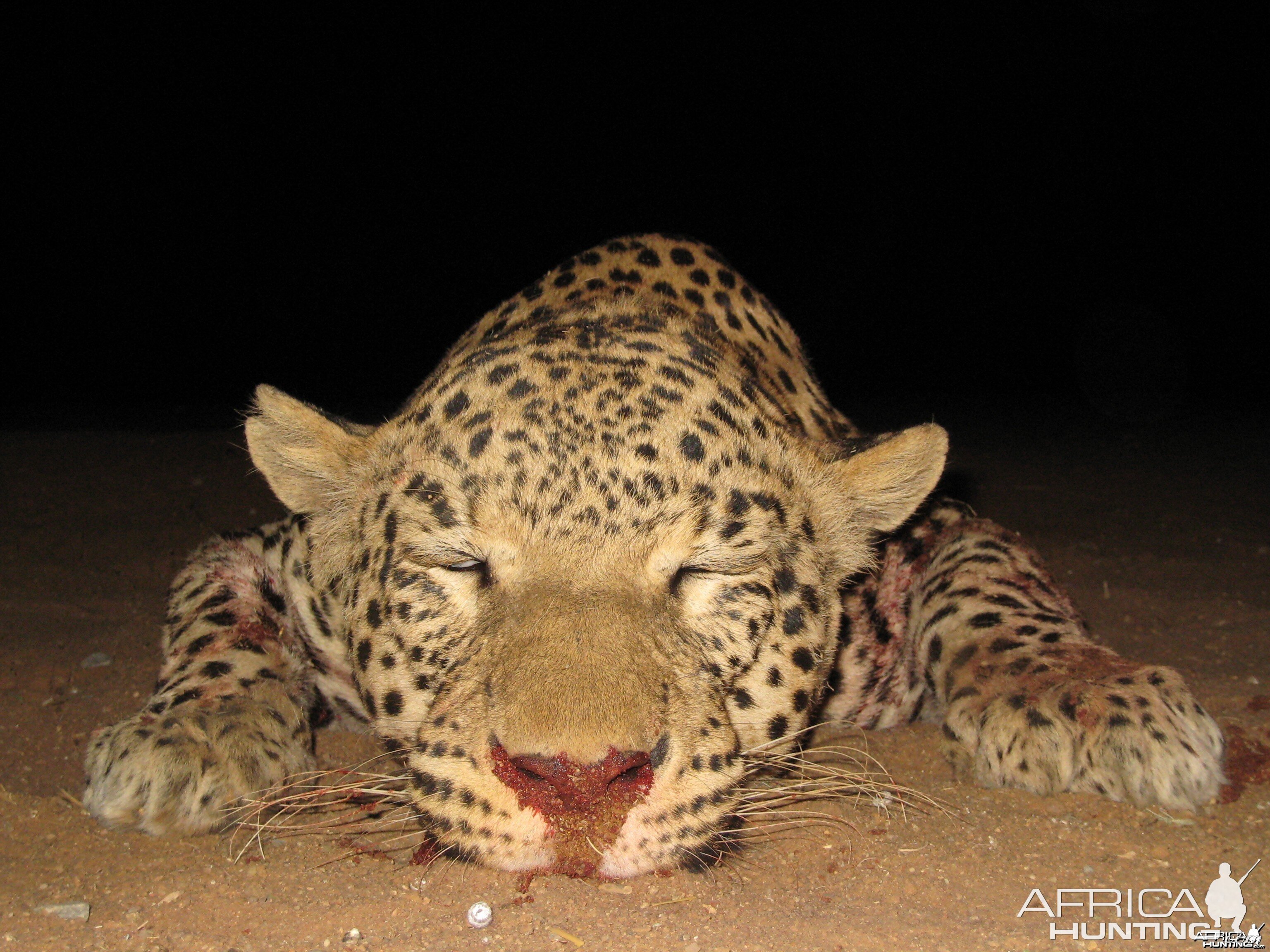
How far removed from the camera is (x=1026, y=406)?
16188 millimetres

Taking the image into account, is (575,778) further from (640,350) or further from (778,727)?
(640,350)

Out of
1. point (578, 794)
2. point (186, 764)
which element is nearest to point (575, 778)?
point (578, 794)

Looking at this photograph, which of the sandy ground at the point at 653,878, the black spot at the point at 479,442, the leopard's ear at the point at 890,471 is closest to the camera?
the sandy ground at the point at 653,878

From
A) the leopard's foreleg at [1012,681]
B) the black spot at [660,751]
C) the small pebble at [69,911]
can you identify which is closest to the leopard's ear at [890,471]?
the leopard's foreleg at [1012,681]

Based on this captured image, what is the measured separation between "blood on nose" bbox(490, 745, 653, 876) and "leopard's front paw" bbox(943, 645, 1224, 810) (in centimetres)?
154

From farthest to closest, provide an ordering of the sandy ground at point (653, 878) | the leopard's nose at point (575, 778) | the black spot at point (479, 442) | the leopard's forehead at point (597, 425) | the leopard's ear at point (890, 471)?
the leopard's ear at point (890, 471) → the black spot at point (479, 442) → the leopard's forehead at point (597, 425) → the sandy ground at point (653, 878) → the leopard's nose at point (575, 778)

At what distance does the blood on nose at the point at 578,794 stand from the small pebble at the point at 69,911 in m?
1.10

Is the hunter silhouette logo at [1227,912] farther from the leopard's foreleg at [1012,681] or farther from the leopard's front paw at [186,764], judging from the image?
the leopard's front paw at [186,764]

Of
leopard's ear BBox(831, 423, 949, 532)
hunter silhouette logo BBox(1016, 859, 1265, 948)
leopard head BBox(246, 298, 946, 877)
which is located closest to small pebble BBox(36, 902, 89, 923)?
leopard head BBox(246, 298, 946, 877)

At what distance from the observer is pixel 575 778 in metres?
2.39

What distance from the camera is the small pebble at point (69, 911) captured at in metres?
2.55

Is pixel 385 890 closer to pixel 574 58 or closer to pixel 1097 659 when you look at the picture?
pixel 1097 659

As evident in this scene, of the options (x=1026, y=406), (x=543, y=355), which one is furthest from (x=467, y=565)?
(x=1026, y=406)

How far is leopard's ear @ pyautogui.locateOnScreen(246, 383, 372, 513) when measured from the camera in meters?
3.68
